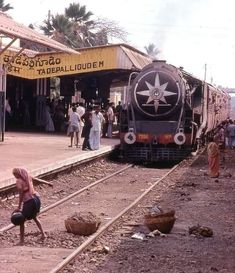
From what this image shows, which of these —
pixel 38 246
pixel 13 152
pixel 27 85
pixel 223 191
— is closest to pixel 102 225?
pixel 38 246

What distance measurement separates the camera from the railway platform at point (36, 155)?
15580 mm

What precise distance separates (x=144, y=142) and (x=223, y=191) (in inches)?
257

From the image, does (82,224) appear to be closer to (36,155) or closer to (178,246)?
(178,246)

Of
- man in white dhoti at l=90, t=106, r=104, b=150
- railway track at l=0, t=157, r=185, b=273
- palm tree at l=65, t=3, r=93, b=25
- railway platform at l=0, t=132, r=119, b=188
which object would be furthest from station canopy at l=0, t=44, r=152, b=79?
palm tree at l=65, t=3, r=93, b=25

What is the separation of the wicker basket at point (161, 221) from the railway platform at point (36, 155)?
12.2ft

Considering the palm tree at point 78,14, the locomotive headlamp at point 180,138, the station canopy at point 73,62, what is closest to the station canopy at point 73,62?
the station canopy at point 73,62

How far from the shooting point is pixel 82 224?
9.75 meters

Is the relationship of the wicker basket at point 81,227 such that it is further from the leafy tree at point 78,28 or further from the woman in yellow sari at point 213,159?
the leafy tree at point 78,28

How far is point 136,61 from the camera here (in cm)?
3061

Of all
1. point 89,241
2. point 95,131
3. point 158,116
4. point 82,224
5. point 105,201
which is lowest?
point 105,201

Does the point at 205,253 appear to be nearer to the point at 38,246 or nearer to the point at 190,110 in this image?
the point at 38,246

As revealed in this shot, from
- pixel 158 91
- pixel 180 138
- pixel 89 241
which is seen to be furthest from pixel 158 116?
pixel 89 241

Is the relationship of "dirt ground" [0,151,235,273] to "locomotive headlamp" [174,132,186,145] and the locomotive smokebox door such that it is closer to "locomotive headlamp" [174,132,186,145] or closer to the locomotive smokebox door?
"locomotive headlamp" [174,132,186,145]

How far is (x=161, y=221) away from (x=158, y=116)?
12027 millimetres
